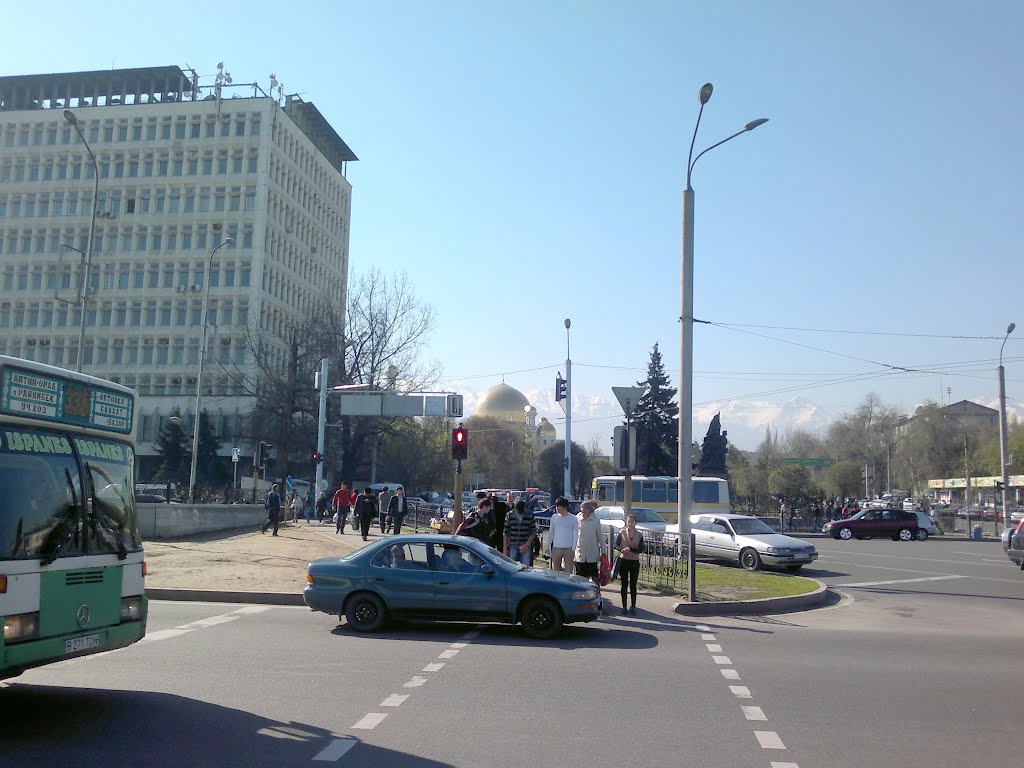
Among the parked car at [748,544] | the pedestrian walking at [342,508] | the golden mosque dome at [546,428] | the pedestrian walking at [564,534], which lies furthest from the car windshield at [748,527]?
the golden mosque dome at [546,428]

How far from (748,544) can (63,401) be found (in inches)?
770

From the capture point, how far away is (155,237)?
235 ft

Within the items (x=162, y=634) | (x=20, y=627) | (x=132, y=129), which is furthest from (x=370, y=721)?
(x=132, y=129)

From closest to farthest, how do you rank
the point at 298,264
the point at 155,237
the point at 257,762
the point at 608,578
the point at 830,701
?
the point at 257,762, the point at 830,701, the point at 608,578, the point at 155,237, the point at 298,264

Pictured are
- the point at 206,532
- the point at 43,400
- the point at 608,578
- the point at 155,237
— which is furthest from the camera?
the point at 155,237

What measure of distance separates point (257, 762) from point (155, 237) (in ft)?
234

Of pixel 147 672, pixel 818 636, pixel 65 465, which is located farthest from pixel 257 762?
pixel 818 636

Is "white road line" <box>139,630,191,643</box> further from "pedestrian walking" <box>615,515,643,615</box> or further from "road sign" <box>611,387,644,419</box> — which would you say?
"road sign" <box>611,387,644,419</box>

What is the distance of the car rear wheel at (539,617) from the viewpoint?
40.1 ft

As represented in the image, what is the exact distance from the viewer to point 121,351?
7162 centimetres

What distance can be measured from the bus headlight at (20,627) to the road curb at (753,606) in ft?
34.2

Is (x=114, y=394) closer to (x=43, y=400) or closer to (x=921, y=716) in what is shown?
A: (x=43, y=400)

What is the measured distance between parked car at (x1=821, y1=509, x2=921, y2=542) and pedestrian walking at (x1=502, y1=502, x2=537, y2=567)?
29.2 meters

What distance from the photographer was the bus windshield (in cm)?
692
